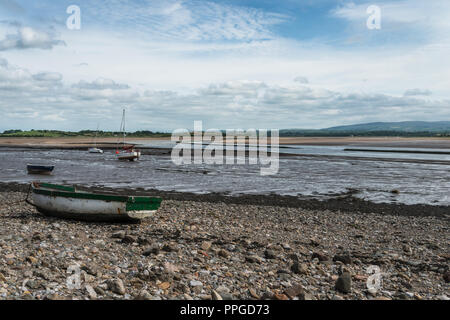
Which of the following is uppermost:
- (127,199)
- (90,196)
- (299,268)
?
(90,196)

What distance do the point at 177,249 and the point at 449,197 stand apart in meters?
24.8

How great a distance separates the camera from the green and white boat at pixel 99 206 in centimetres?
1572

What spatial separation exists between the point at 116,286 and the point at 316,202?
761 inches

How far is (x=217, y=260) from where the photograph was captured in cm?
1165

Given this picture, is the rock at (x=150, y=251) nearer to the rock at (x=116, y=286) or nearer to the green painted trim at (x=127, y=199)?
the rock at (x=116, y=286)

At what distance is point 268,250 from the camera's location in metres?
12.6

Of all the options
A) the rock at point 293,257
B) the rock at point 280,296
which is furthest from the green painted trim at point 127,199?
the rock at point 280,296

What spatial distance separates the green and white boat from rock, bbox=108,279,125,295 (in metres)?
6.60

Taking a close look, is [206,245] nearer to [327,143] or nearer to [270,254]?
[270,254]

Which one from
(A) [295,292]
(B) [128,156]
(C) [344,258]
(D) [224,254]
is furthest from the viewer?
(B) [128,156]

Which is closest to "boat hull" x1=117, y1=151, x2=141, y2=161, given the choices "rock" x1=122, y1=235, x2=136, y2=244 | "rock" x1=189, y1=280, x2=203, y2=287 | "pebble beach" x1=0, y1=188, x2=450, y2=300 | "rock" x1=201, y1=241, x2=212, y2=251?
"pebble beach" x1=0, y1=188, x2=450, y2=300

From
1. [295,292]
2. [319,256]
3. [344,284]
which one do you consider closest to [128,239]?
[295,292]
